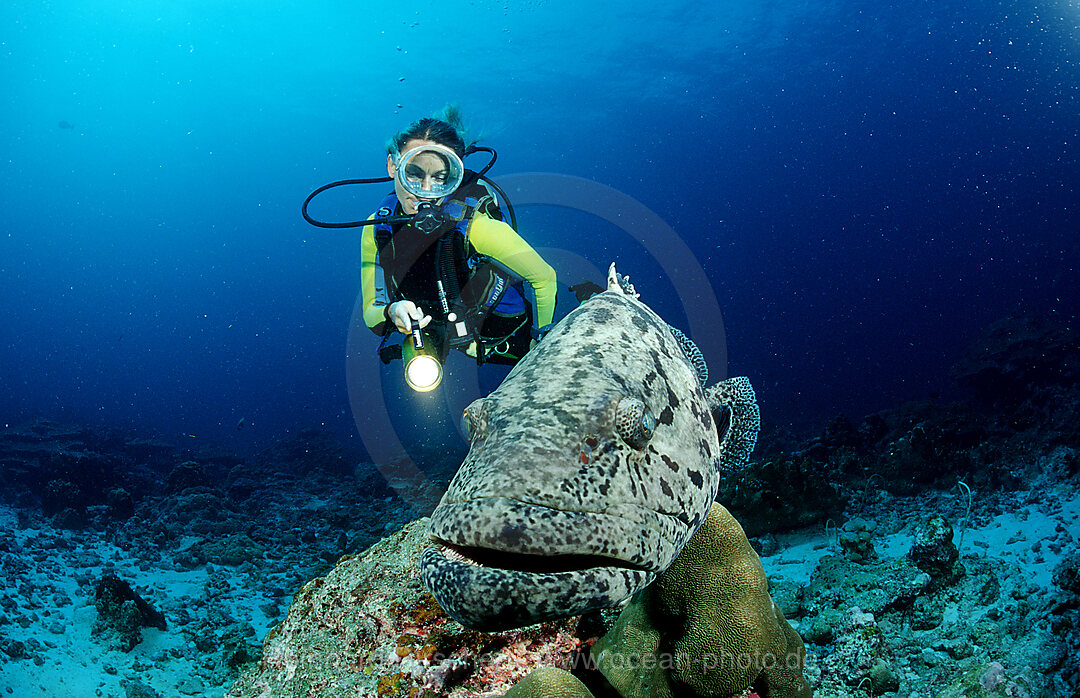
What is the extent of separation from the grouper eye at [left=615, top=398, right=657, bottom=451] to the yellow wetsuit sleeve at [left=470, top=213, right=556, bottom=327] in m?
3.36

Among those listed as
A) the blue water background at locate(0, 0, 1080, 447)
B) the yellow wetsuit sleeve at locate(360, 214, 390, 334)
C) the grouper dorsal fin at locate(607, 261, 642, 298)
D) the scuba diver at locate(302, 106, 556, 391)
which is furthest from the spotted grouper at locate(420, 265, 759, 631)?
the blue water background at locate(0, 0, 1080, 447)

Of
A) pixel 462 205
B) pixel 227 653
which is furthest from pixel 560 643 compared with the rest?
pixel 227 653

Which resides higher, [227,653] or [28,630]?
[28,630]

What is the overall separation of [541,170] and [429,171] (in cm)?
8172

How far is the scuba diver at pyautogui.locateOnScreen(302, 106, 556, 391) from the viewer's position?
17.1ft

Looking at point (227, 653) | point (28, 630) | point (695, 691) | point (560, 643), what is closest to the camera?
point (695, 691)

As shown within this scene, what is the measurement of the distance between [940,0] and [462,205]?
230 ft

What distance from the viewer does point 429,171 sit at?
18.0 ft

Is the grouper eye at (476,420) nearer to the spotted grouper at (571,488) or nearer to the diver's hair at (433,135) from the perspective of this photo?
the spotted grouper at (571,488)

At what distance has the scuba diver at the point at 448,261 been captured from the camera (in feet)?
17.1

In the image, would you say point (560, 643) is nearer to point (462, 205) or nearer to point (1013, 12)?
point (462, 205)

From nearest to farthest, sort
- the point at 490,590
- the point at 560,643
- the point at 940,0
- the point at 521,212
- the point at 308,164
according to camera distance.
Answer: the point at 490,590 < the point at 560,643 < the point at 940,0 < the point at 308,164 < the point at 521,212

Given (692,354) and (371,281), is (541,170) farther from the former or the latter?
(692,354)

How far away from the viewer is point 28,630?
718cm
